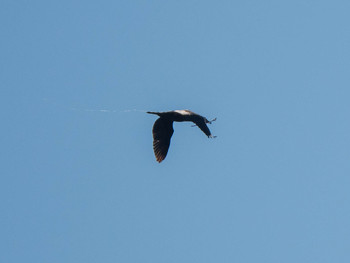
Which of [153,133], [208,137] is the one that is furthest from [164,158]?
[208,137]

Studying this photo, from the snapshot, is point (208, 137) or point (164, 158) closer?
point (208, 137)

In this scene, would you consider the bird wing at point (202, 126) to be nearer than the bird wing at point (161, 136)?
Yes

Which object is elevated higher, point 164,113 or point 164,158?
point 164,113

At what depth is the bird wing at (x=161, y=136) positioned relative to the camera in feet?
146

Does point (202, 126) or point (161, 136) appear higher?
point (202, 126)

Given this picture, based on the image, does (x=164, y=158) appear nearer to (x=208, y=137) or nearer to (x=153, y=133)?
(x=153, y=133)

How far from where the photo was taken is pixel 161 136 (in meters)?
45.0

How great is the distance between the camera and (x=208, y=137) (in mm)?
40656

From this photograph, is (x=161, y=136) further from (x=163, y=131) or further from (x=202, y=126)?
(x=202, y=126)

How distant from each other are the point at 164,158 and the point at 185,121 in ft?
11.1

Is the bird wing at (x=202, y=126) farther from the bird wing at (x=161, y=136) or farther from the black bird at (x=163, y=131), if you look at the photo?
the bird wing at (x=161, y=136)

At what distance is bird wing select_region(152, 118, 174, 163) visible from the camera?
44.6 metres

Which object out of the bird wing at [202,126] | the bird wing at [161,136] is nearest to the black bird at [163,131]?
the bird wing at [161,136]

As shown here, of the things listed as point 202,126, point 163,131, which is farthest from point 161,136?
point 202,126
